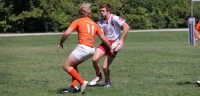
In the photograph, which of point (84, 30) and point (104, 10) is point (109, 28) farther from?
point (84, 30)

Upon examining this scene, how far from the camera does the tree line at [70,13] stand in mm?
57406

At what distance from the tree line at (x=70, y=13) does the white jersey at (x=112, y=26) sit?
45030 millimetres

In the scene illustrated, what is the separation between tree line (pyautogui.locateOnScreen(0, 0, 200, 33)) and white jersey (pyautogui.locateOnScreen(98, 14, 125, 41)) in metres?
45.0

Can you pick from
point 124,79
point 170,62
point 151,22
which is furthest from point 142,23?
point 124,79

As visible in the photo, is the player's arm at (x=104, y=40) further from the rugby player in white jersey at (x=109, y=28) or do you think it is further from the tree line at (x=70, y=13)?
the tree line at (x=70, y=13)

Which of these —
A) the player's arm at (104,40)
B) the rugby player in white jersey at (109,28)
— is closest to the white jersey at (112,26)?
the rugby player in white jersey at (109,28)

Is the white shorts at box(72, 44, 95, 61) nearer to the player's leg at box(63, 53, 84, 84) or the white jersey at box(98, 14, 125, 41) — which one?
the player's leg at box(63, 53, 84, 84)

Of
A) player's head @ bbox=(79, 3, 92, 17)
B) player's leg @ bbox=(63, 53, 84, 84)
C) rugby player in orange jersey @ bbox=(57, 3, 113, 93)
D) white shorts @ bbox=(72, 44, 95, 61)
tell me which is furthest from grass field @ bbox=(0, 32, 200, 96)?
player's head @ bbox=(79, 3, 92, 17)

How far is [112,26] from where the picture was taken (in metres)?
11.1

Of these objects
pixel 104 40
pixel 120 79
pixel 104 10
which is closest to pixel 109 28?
pixel 104 10

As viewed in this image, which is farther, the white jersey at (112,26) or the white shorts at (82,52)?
the white jersey at (112,26)

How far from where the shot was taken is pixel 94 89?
10.6m

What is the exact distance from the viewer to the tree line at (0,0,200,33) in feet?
188

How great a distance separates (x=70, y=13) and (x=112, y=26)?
5066 centimetres
